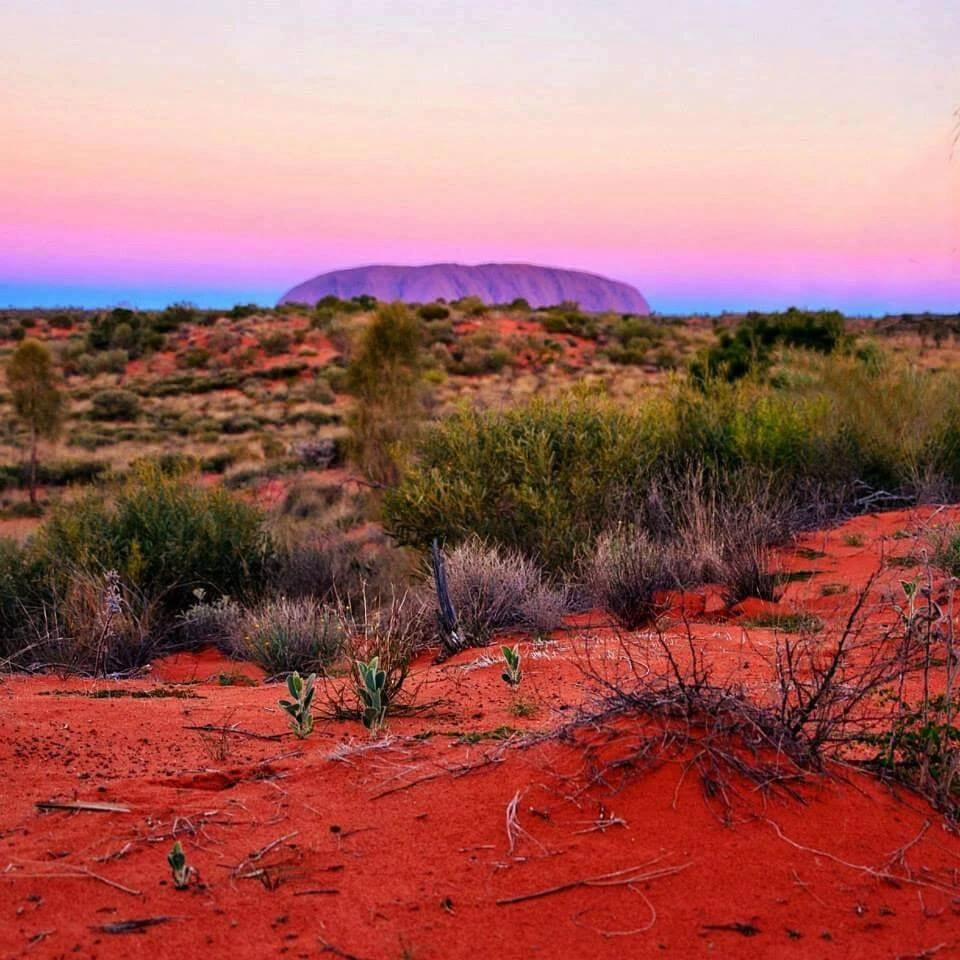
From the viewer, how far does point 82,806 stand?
3760 millimetres

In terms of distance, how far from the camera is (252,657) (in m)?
8.42

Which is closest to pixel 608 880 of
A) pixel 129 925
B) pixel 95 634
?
pixel 129 925

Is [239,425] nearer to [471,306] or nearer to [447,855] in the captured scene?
[471,306]

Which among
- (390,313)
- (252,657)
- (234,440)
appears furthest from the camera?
(234,440)

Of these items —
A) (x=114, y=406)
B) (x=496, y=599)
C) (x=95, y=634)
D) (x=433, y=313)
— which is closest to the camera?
(x=95, y=634)

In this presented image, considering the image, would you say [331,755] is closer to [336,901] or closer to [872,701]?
[336,901]

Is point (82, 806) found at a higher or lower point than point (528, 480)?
lower

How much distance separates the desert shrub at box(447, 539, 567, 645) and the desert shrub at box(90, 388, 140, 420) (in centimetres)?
2822

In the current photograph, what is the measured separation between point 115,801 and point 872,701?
3259 millimetres

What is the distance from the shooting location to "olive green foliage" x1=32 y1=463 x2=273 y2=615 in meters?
10.5

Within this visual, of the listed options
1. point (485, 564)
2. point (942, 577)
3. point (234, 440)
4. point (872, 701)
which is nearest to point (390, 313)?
point (234, 440)

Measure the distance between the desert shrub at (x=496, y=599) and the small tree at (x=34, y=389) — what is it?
17.8m

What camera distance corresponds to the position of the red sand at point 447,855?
9.65 feet

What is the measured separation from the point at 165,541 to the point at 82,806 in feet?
24.2
